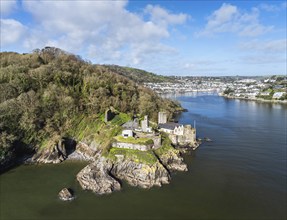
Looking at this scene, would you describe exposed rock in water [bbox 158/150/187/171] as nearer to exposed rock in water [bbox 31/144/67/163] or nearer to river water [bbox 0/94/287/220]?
river water [bbox 0/94/287/220]

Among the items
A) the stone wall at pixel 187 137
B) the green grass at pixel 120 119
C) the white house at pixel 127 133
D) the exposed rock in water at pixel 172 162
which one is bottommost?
the exposed rock in water at pixel 172 162

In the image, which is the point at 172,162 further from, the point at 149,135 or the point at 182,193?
the point at 182,193

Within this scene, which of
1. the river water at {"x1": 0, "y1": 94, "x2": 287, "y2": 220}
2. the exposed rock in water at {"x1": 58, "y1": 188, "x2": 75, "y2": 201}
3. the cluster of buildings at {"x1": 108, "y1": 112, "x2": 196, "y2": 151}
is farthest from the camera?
the cluster of buildings at {"x1": 108, "y1": 112, "x2": 196, "y2": 151}

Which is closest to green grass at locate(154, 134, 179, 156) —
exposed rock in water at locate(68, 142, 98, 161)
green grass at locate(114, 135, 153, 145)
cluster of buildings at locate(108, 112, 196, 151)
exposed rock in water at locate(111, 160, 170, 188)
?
cluster of buildings at locate(108, 112, 196, 151)

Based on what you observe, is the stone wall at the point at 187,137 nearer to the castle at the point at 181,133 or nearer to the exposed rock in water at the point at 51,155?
the castle at the point at 181,133

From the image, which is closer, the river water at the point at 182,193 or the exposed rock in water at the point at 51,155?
the river water at the point at 182,193

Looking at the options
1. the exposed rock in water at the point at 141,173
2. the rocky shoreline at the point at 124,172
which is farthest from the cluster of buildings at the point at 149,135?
the exposed rock in water at the point at 141,173

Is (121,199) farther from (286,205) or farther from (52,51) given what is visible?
(52,51)
